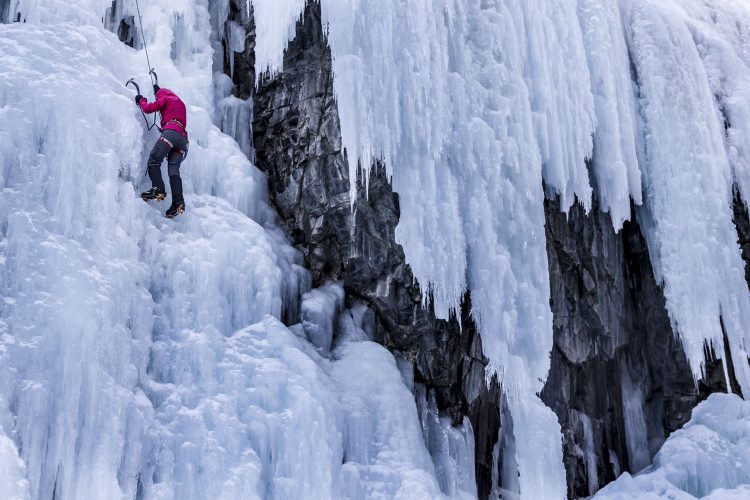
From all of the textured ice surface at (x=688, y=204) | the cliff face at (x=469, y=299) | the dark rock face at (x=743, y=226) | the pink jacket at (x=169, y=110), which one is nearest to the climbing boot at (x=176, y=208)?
the pink jacket at (x=169, y=110)

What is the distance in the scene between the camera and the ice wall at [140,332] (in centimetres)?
569

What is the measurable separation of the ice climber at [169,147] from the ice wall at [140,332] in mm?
170

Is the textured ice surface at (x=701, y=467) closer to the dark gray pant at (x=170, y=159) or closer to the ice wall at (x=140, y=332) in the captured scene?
the ice wall at (x=140, y=332)

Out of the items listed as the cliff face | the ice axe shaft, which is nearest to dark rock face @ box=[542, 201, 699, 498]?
the cliff face

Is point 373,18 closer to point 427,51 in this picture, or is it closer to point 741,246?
point 427,51

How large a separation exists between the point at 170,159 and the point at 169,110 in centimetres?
52

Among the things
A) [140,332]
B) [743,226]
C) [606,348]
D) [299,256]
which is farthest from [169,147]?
[743,226]

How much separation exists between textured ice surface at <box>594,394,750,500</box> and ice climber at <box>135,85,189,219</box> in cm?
629

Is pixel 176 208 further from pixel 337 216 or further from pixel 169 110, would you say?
pixel 337 216

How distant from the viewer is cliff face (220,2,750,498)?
8430mm

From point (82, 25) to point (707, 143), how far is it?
8954 millimetres

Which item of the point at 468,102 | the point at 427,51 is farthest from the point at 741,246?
the point at 427,51

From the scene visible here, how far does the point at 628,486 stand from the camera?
29.5 ft

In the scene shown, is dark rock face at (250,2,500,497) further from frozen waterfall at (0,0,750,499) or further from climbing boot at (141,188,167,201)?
climbing boot at (141,188,167,201)
